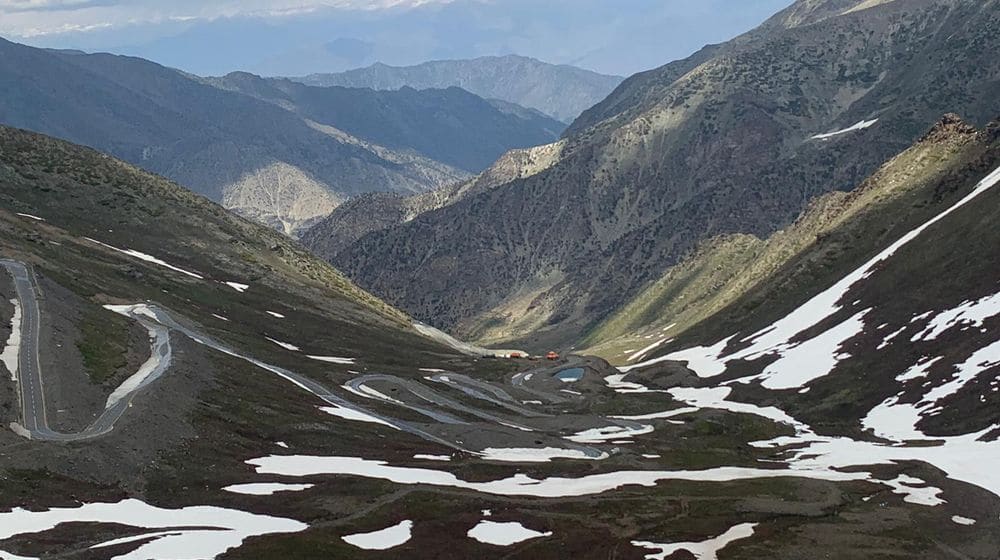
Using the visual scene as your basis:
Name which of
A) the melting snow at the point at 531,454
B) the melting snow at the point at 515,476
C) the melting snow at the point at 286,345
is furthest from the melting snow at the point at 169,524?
the melting snow at the point at 286,345

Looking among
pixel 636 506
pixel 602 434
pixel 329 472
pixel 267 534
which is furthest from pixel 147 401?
pixel 602 434

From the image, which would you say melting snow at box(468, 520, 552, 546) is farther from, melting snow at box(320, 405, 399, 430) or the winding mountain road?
melting snow at box(320, 405, 399, 430)

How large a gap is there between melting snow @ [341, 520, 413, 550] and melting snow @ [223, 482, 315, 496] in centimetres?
1107

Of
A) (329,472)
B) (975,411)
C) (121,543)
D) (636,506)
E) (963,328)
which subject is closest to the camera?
(121,543)

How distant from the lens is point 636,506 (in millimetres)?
78125

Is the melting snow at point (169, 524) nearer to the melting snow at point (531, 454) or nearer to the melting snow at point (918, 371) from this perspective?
the melting snow at point (531, 454)

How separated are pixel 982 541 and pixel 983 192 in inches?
4548

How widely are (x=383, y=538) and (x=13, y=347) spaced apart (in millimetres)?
56018

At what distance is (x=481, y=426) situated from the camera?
12156cm

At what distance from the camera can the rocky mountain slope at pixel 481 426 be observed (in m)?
66.4

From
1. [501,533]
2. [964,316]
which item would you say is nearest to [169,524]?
[501,533]

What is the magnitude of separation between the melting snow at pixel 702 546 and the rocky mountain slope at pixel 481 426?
0.97 feet

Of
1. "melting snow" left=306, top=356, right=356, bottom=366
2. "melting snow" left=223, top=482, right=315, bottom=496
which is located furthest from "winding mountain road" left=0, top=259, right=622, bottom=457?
"melting snow" left=223, top=482, right=315, bottom=496

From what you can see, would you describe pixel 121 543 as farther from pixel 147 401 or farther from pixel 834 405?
pixel 834 405
